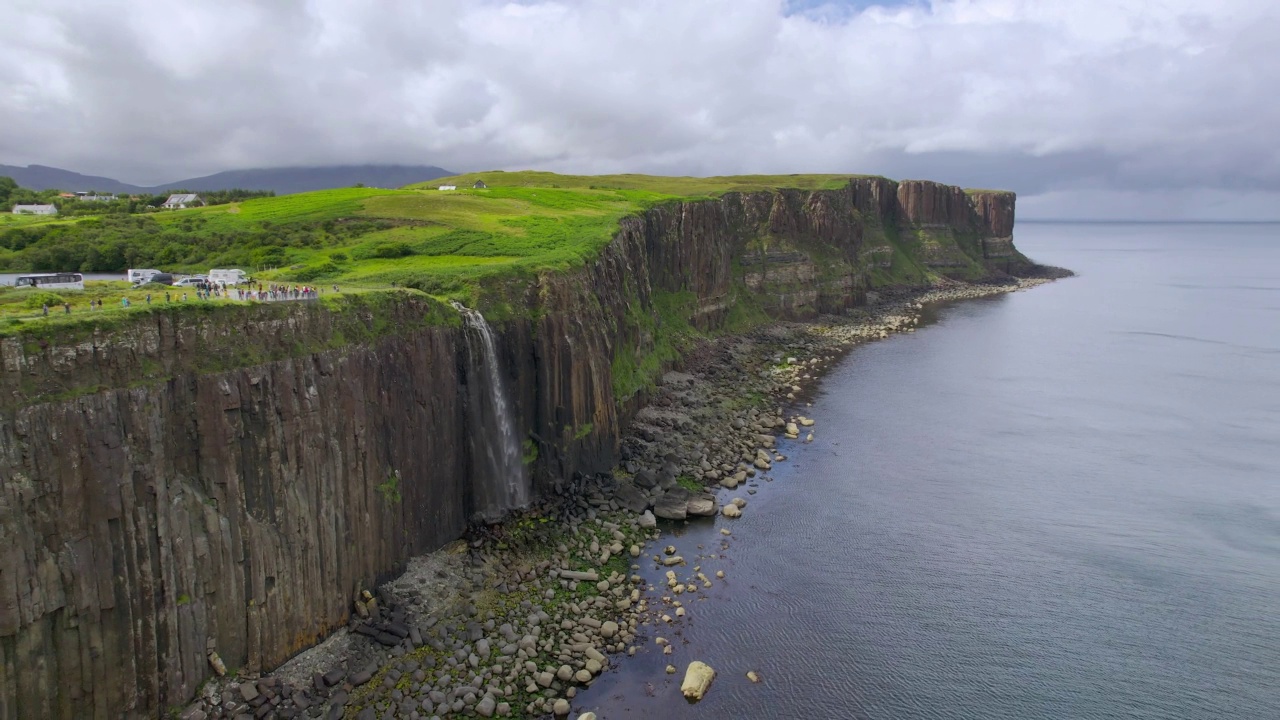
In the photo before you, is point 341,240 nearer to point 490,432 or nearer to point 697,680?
point 490,432

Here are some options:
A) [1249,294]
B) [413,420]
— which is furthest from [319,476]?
[1249,294]

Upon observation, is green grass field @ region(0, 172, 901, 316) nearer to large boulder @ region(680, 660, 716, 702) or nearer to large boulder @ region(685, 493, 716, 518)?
large boulder @ region(685, 493, 716, 518)

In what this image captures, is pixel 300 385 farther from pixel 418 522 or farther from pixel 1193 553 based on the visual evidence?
pixel 1193 553

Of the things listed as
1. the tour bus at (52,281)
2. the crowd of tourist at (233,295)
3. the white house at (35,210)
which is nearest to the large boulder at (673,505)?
the crowd of tourist at (233,295)

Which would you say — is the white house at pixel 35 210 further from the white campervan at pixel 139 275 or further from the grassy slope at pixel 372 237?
the white campervan at pixel 139 275

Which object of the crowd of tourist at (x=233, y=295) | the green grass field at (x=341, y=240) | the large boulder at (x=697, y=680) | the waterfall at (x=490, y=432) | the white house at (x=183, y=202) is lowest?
the large boulder at (x=697, y=680)

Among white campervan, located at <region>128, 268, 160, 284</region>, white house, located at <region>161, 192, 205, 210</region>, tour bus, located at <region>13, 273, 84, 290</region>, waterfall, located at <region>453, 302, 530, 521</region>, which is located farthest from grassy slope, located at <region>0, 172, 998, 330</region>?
white campervan, located at <region>128, 268, 160, 284</region>

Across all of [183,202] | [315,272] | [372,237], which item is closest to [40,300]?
[315,272]
